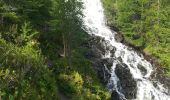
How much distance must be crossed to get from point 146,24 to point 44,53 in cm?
2927

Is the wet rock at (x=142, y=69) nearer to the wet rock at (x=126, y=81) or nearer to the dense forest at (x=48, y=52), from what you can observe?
the wet rock at (x=126, y=81)

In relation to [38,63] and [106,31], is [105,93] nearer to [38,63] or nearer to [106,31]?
[38,63]

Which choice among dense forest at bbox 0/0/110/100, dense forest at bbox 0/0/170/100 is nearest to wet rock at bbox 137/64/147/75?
dense forest at bbox 0/0/170/100

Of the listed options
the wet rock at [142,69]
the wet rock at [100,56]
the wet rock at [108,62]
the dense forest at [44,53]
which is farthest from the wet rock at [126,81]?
the dense forest at [44,53]

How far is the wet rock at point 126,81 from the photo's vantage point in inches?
1793

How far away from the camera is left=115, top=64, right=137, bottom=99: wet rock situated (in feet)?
149

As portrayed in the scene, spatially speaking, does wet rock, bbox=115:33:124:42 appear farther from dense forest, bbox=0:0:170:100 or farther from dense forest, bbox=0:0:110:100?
dense forest, bbox=0:0:110:100

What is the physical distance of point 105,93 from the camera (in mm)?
39562

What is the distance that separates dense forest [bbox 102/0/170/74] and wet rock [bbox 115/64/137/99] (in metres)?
9.53

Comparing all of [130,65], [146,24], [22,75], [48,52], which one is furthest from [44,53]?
[146,24]

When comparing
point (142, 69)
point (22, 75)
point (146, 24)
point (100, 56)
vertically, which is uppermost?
point (22, 75)

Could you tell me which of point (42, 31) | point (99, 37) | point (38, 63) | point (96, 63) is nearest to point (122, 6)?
point (99, 37)

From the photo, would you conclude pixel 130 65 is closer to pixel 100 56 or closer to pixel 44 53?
pixel 100 56

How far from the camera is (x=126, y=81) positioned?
47.5 meters
